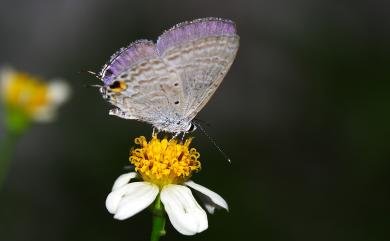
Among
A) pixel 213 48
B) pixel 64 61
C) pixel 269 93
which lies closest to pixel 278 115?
pixel 269 93

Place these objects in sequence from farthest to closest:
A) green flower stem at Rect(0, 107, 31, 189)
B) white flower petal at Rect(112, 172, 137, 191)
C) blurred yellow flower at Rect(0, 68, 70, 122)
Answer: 1. blurred yellow flower at Rect(0, 68, 70, 122)
2. green flower stem at Rect(0, 107, 31, 189)
3. white flower petal at Rect(112, 172, 137, 191)

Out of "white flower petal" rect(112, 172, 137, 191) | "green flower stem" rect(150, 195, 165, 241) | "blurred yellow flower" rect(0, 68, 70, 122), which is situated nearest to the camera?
"green flower stem" rect(150, 195, 165, 241)

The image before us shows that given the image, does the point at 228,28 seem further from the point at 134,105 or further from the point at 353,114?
the point at 353,114

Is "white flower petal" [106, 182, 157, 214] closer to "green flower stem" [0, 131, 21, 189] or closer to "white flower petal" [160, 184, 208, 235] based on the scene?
"white flower petal" [160, 184, 208, 235]

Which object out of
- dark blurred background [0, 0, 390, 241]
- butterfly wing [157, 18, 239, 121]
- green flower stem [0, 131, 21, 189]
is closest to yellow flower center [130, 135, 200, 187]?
butterfly wing [157, 18, 239, 121]

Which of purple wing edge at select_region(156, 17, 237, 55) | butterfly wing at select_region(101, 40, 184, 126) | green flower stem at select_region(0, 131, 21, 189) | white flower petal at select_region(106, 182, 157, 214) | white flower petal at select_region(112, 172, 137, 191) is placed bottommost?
green flower stem at select_region(0, 131, 21, 189)

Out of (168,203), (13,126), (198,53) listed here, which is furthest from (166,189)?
(13,126)

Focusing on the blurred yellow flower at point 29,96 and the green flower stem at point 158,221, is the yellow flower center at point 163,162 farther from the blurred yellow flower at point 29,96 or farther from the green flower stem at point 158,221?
the blurred yellow flower at point 29,96
